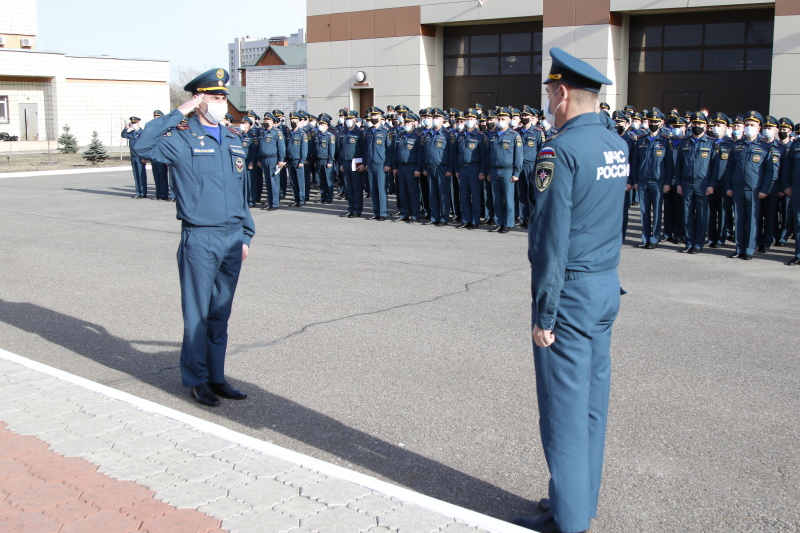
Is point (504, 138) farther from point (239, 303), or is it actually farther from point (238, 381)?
point (238, 381)

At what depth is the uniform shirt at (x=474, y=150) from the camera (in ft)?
49.4

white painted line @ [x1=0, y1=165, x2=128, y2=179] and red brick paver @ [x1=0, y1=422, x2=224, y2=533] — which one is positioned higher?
white painted line @ [x1=0, y1=165, x2=128, y2=179]

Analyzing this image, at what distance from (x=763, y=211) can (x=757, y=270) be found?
1.94m

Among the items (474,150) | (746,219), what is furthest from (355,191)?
(746,219)

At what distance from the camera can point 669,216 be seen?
13.5 meters

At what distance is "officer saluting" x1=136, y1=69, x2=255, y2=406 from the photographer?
17.8 feet

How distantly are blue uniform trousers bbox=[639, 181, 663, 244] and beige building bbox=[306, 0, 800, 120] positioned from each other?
9.73 meters

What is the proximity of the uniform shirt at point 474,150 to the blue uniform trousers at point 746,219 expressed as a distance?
468 centimetres

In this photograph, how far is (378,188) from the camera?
16.7 metres

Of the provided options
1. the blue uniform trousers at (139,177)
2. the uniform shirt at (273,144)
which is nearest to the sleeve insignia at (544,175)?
the uniform shirt at (273,144)

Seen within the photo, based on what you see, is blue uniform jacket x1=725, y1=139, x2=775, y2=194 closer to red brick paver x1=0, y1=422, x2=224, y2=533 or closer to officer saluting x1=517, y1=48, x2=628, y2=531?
officer saluting x1=517, y1=48, x2=628, y2=531

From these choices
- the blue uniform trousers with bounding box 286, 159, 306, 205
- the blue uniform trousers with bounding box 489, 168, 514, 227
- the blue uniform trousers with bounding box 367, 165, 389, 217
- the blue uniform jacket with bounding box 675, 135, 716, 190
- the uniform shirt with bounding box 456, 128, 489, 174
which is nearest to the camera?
the blue uniform jacket with bounding box 675, 135, 716, 190

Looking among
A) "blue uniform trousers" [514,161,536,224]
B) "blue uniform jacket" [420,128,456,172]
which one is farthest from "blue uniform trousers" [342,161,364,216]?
"blue uniform trousers" [514,161,536,224]

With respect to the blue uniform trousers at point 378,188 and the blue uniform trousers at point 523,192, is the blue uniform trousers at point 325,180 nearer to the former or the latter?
the blue uniform trousers at point 378,188
